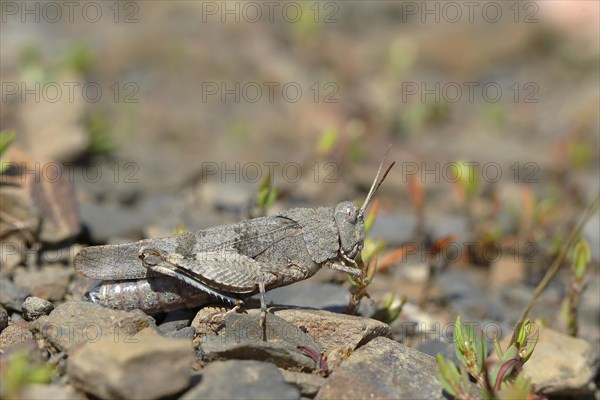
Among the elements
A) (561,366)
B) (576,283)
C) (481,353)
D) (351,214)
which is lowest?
(561,366)

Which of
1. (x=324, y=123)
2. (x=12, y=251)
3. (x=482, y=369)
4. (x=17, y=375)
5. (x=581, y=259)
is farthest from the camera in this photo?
(x=324, y=123)

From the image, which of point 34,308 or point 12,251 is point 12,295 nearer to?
point 34,308

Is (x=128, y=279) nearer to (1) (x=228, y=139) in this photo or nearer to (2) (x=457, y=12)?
(1) (x=228, y=139)

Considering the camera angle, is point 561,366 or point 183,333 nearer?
point 183,333

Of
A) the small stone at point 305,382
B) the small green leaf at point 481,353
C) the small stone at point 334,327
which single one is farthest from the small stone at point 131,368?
the small green leaf at point 481,353

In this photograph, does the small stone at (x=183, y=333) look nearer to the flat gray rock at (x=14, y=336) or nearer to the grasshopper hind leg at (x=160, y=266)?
the grasshopper hind leg at (x=160, y=266)

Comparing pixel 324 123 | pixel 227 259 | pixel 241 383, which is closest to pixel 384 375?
Answer: pixel 241 383
